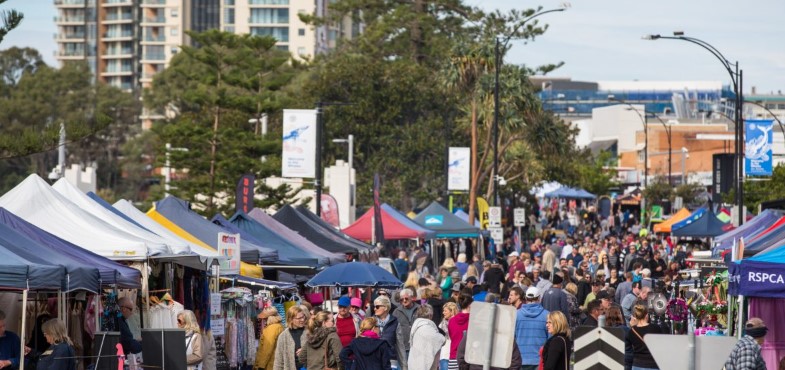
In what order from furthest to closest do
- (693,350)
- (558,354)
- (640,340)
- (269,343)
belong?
(269,343)
(640,340)
(558,354)
(693,350)

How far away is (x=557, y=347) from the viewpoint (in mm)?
15250

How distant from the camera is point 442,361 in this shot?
18688mm

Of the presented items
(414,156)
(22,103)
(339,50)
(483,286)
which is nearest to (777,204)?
(483,286)

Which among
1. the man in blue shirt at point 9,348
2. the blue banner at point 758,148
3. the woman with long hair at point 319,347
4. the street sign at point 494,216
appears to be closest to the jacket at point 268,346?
the woman with long hair at point 319,347

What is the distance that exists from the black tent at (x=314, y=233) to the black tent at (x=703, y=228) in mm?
16888

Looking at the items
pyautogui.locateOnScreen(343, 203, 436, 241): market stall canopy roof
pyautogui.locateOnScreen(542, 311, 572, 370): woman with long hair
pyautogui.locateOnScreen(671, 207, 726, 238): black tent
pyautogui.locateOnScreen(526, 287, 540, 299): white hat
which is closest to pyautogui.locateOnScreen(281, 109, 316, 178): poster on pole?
pyautogui.locateOnScreen(343, 203, 436, 241): market stall canopy roof

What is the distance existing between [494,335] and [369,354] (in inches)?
173

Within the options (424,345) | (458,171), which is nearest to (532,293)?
(424,345)

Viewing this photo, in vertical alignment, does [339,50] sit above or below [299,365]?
above

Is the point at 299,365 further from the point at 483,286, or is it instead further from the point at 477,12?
the point at 477,12

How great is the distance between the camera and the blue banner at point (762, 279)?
54.4 ft

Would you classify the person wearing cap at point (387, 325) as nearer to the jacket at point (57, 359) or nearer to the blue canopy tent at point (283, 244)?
the jacket at point (57, 359)

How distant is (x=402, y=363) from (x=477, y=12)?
214 ft

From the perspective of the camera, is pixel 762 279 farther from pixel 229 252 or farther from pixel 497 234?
pixel 497 234
